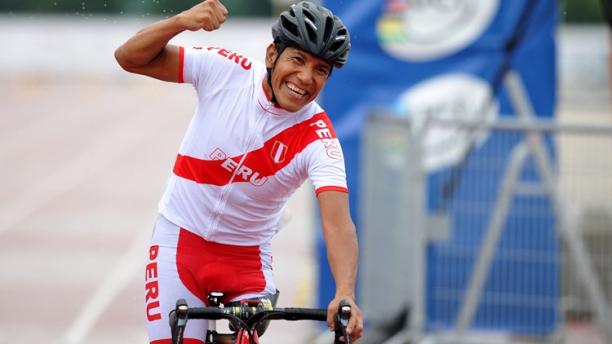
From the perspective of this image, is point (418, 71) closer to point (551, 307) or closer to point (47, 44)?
point (551, 307)

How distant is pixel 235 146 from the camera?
16.1 feet

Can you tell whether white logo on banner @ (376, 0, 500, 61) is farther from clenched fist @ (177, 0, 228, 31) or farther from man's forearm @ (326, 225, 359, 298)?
man's forearm @ (326, 225, 359, 298)

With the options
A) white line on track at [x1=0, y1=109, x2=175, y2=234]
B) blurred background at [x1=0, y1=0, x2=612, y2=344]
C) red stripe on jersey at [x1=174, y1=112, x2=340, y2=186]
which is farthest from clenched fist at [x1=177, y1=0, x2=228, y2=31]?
white line on track at [x1=0, y1=109, x2=175, y2=234]

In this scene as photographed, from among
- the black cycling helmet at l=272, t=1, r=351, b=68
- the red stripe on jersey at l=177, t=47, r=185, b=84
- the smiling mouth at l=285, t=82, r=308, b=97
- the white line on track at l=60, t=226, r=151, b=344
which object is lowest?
the white line on track at l=60, t=226, r=151, b=344

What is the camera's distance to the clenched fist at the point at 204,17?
15.0 feet

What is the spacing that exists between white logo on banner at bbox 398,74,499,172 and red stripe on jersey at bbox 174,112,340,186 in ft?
12.7

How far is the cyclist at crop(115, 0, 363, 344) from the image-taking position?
4.64 meters

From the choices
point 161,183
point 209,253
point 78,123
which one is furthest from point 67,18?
point 209,253

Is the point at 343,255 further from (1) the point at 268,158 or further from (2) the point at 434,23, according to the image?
(2) the point at 434,23

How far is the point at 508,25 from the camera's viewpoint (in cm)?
927

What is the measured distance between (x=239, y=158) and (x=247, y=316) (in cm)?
73

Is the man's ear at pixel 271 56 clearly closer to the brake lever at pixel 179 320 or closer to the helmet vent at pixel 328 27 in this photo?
the helmet vent at pixel 328 27

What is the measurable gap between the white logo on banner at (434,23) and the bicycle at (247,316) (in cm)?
493

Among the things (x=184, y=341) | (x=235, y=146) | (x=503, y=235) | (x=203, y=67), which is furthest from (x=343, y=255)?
(x=503, y=235)
